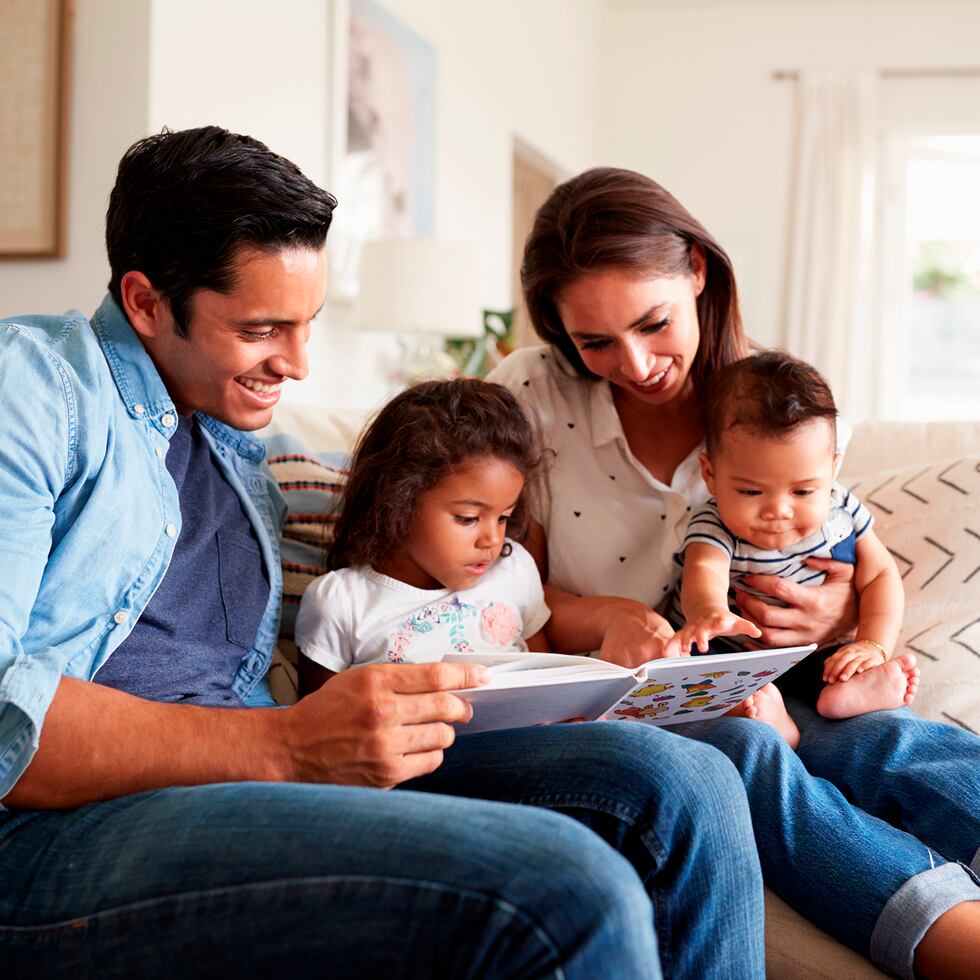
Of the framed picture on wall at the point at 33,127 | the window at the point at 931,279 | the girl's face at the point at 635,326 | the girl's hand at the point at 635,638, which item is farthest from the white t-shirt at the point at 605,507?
the window at the point at 931,279

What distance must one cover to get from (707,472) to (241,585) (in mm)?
699

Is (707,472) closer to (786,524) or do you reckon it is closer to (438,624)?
(786,524)

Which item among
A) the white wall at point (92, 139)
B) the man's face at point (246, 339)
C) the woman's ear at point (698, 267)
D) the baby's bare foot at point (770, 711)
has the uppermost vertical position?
the white wall at point (92, 139)

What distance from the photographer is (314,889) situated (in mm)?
886

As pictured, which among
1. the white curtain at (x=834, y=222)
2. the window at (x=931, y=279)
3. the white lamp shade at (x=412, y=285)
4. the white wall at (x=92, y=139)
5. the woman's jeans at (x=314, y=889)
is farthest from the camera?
the window at (x=931, y=279)

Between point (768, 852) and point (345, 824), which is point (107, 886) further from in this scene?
point (768, 852)

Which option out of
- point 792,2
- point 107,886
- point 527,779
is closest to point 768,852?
point 527,779

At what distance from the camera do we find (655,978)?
34.6 inches

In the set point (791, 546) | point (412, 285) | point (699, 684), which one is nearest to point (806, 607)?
point (791, 546)

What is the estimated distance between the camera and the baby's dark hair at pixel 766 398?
1.60m

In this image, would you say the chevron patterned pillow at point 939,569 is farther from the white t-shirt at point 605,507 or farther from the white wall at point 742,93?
the white wall at point 742,93

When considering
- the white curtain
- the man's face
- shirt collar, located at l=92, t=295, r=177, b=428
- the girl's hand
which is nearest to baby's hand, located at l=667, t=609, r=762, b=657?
the girl's hand

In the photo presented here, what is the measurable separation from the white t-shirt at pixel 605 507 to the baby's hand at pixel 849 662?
0.28 metres

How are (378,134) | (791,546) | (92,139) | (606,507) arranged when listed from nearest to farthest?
1. (791,546)
2. (606,507)
3. (92,139)
4. (378,134)
